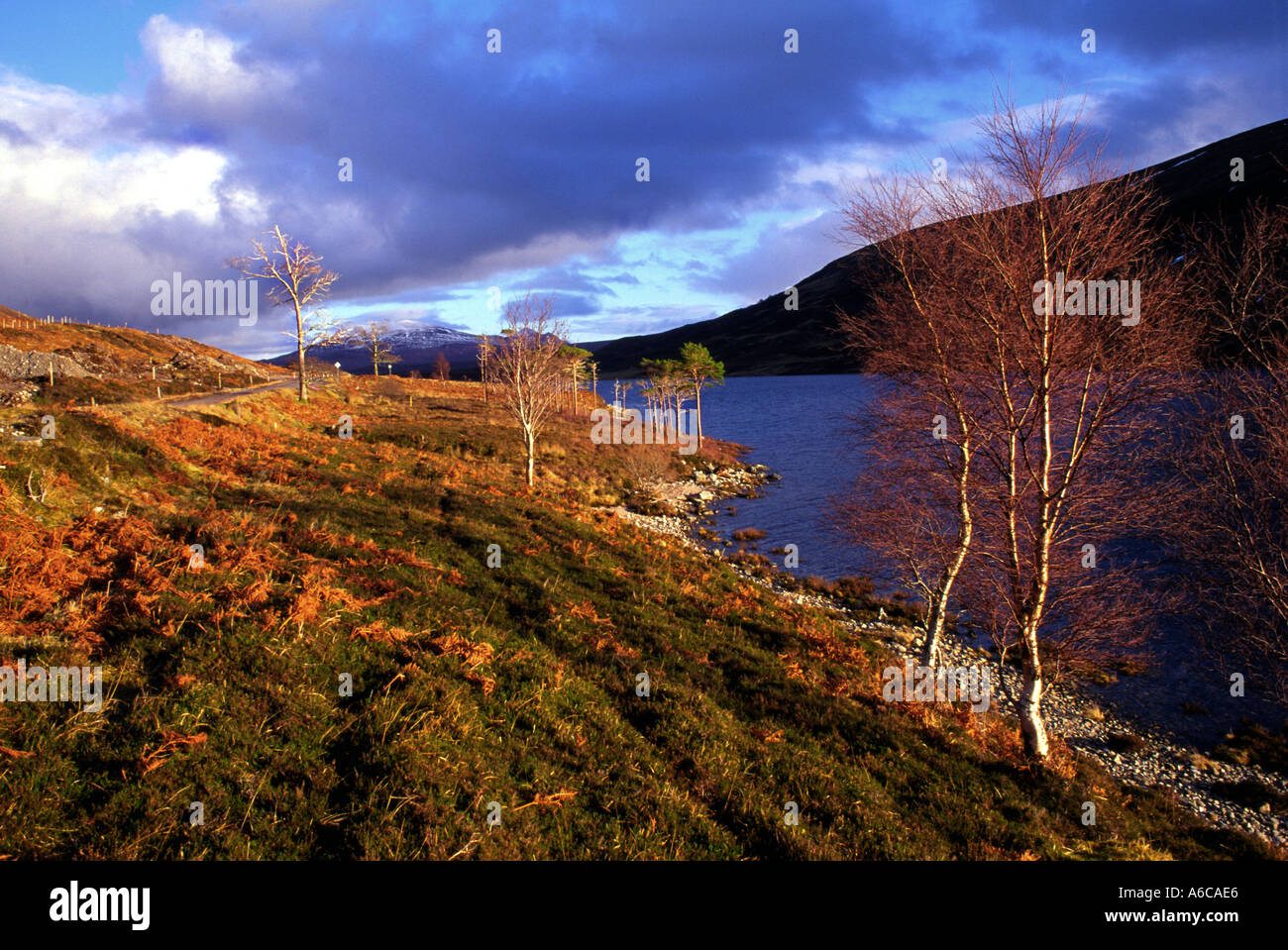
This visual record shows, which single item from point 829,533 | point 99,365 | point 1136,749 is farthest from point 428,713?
point 99,365

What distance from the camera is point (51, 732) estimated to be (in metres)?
6.13

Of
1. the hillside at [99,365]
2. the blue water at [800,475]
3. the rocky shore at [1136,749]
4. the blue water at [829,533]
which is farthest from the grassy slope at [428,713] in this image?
the hillside at [99,365]

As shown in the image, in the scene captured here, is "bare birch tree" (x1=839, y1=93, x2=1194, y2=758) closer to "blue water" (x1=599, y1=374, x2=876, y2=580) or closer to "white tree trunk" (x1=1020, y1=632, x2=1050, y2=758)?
"white tree trunk" (x1=1020, y1=632, x2=1050, y2=758)

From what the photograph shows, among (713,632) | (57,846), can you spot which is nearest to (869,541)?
(713,632)

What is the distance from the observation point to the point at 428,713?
743 centimetres

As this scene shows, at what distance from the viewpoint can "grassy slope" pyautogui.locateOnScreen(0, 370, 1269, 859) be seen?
575 cm

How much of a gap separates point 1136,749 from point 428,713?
18.6 m

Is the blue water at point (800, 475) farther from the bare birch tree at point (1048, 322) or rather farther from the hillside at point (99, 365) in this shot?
the hillside at point (99, 365)

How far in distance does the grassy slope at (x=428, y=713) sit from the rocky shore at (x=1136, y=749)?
2.33m

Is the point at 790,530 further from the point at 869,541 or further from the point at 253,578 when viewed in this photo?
the point at 253,578

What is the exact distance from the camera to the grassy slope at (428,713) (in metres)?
5.75

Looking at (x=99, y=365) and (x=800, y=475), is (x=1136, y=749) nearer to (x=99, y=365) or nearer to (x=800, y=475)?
(x=800, y=475)

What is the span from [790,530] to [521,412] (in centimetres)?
1823

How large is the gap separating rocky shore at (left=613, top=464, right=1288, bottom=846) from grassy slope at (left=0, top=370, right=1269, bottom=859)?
7.63 ft
